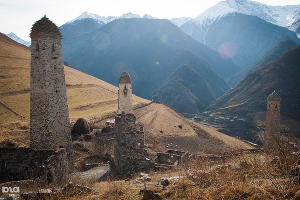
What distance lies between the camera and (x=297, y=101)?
83.9m

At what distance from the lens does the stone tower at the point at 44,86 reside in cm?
1312

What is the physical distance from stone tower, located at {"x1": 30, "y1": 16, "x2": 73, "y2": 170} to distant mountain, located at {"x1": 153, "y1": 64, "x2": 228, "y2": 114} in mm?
94371

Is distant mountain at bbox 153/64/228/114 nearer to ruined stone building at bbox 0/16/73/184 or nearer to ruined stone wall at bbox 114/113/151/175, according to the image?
ruined stone wall at bbox 114/113/151/175

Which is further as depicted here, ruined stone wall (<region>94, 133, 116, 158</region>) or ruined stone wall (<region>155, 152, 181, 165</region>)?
ruined stone wall (<region>94, 133, 116, 158</region>)

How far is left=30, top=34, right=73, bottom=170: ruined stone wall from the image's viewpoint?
13.1 metres

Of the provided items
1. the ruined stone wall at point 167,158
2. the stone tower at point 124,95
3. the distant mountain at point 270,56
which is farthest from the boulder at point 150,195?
the distant mountain at point 270,56

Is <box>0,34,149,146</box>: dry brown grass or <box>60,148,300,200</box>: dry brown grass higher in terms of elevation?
<box>0,34,149,146</box>: dry brown grass

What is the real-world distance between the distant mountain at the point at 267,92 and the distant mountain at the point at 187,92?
435 inches

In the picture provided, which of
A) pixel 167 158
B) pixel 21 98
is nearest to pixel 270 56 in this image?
pixel 21 98

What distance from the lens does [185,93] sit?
117 m

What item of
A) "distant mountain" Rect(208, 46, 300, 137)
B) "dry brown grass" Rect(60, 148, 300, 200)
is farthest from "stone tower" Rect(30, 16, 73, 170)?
"distant mountain" Rect(208, 46, 300, 137)

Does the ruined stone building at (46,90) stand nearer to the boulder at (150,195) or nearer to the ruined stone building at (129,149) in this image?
the ruined stone building at (129,149)

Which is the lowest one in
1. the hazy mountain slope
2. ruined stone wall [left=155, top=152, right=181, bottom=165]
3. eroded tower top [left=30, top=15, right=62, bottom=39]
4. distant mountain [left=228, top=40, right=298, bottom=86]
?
ruined stone wall [left=155, top=152, right=181, bottom=165]

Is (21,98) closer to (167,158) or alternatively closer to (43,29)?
(43,29)
